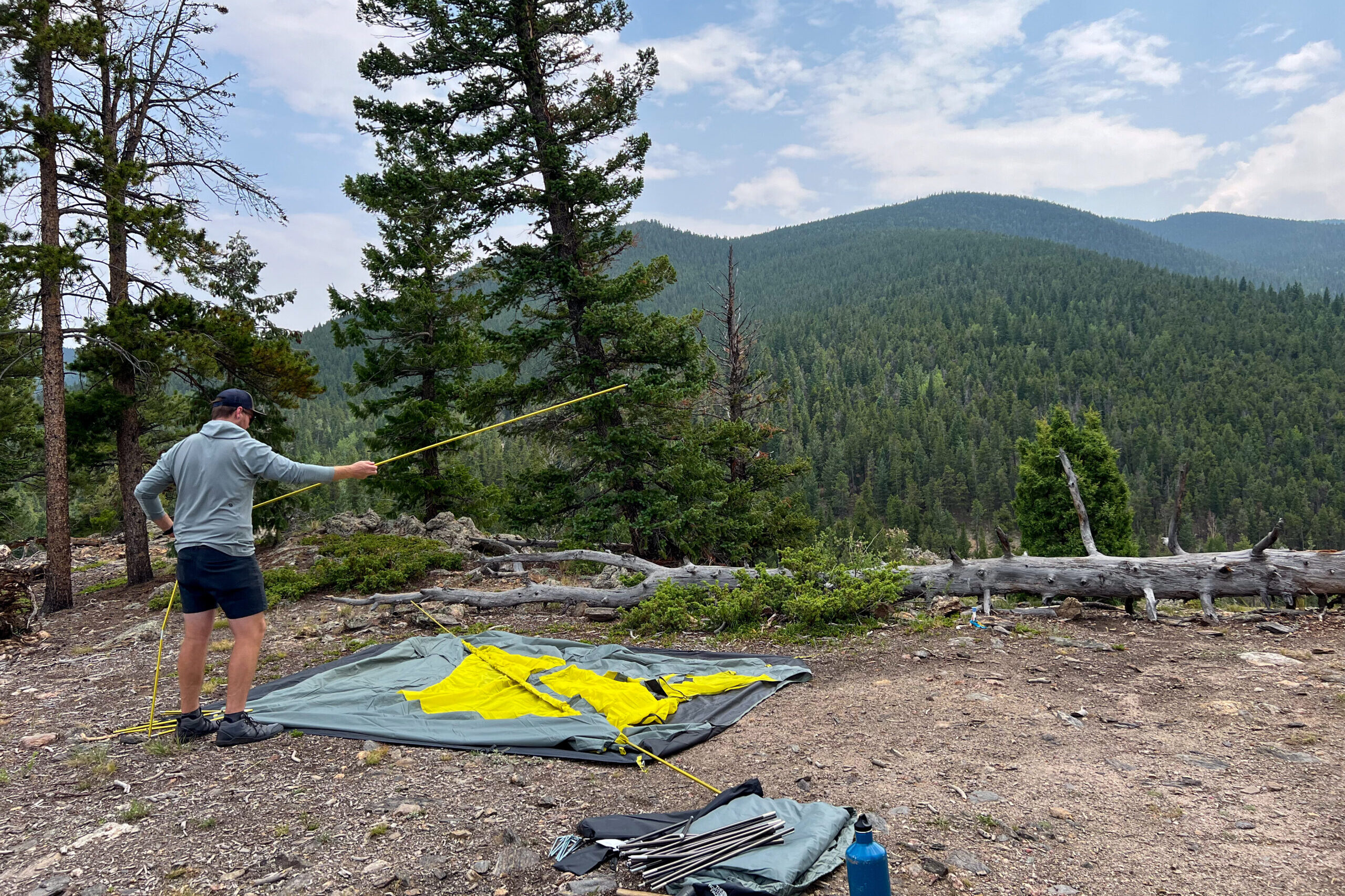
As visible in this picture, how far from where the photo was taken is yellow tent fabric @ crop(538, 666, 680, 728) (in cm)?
533

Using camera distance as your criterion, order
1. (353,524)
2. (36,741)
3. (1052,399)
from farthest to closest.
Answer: (1052,399) < (353,524) < (36,741)

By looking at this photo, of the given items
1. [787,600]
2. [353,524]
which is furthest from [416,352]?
[787,600]

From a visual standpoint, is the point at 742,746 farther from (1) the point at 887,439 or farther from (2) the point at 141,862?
(1) the point at 887,439

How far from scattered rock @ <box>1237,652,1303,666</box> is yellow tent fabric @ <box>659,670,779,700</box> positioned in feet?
14.3

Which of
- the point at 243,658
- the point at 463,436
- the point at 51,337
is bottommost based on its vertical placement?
the point at 243,658

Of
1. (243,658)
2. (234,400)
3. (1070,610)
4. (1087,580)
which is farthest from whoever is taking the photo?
(1087,580)

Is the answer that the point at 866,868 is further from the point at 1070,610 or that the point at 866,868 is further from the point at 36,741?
the point at 1070,610

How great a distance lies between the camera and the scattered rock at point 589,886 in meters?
3.16

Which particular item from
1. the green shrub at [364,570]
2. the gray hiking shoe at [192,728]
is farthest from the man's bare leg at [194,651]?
the green shrub at [364,570]

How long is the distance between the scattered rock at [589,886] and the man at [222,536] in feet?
9.33

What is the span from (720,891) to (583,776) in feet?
5.44

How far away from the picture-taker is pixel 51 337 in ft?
38.5

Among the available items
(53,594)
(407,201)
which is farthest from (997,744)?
(53,594)

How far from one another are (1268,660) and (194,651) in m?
8.93
